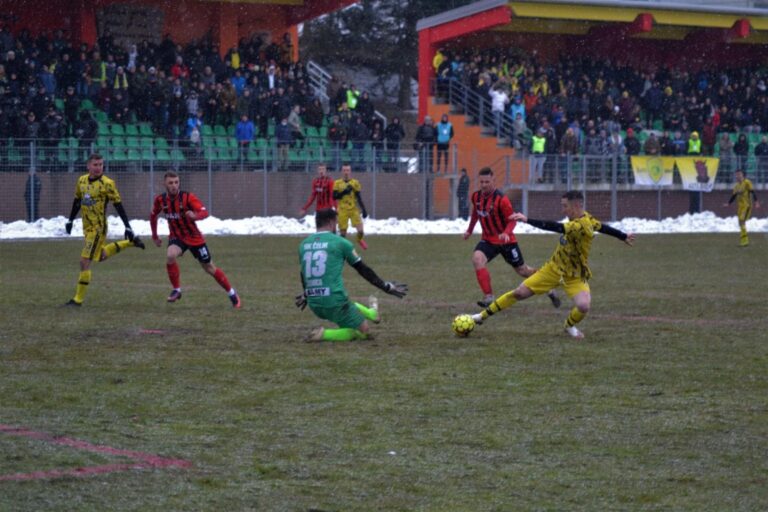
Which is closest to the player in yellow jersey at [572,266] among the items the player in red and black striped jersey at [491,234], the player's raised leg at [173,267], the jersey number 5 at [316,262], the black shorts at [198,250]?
the jersey number 5 at [316,262]

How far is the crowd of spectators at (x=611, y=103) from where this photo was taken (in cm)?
4284

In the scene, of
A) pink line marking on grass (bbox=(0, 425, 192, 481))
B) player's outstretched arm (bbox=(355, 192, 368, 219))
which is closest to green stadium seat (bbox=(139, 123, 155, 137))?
player's outstretched arm (bbox=(355, 192, 368, 219))

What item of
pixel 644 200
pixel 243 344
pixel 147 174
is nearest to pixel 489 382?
pixel 243 344

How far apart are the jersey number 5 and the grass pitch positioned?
739 mm

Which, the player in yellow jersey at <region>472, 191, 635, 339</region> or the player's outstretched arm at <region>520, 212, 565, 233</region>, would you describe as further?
the player in yellow jersey at <region>472, 191, 635, 339</region>

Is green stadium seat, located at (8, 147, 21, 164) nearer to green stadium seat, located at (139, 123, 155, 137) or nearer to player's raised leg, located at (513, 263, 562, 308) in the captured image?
green stadium seat, located at (139, 123, 155, 137)

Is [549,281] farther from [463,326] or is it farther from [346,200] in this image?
[346,200]

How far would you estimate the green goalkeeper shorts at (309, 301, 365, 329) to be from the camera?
12.0m

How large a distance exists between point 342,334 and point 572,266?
2524 millimetres

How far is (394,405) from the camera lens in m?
8.70

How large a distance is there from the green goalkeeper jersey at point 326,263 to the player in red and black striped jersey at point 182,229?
12.2 feet

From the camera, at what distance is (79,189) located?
16.4 meters

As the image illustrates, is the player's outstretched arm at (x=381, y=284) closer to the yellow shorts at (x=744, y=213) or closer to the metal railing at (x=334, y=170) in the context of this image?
the yellow shorts at (x=744, y=213)

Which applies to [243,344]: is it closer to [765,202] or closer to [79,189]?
[79,189]
